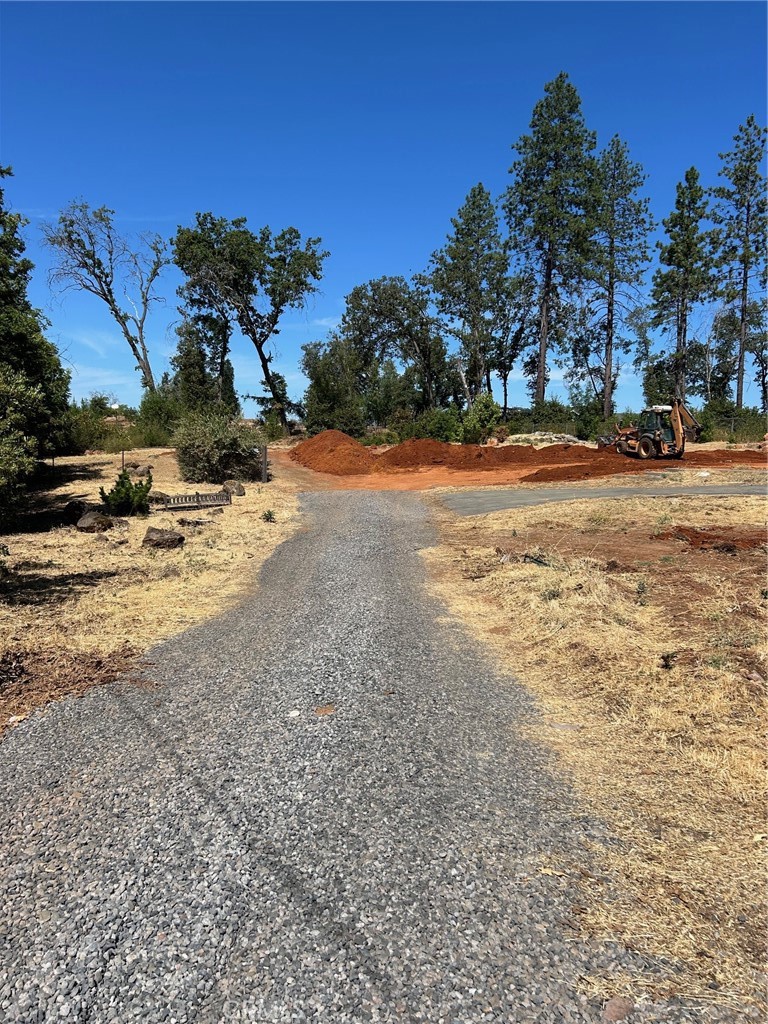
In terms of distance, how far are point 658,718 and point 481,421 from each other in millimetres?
30743

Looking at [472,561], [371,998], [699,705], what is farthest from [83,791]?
[472,561]

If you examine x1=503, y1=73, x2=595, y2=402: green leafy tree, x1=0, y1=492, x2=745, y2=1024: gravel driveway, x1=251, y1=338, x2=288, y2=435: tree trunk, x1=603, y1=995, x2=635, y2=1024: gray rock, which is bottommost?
x1=603, y1=995, x2=635, y2=1024: gray rock

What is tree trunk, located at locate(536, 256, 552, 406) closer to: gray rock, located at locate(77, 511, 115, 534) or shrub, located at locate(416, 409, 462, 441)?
shrub, located at locate(416, 409, 462, 441)

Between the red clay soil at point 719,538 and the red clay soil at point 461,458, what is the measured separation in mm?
11353

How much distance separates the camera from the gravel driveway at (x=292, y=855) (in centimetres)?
206

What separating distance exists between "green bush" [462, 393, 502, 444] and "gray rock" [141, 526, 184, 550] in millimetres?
24655

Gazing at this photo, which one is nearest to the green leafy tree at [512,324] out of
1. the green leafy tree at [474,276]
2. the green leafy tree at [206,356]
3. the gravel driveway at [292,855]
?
the green leafy tree at [474,276]

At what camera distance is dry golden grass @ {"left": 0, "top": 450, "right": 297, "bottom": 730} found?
555cm

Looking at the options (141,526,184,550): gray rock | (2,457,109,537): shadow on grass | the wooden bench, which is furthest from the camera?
the wooden bench

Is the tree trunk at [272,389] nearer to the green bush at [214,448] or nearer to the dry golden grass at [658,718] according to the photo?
the green bush at [214,448]

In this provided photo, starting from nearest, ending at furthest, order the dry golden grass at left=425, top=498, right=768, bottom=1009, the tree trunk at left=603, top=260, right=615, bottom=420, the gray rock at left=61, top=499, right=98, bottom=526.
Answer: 1. the dry golden grass at left=425, top=498, right=768, bottom=1009
2. the gray rock at left=61, top=499, right=98, bottom=526
3. the tree trunk at left=603, top=260, right=615, bottom=420

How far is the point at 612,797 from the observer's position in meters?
3.19

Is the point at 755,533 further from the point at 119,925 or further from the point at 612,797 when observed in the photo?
the point at 119,925

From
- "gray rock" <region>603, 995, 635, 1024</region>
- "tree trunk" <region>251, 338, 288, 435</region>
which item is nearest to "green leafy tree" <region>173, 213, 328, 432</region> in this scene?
"tree trunk" <region>251, 338, 288, 435</region>
